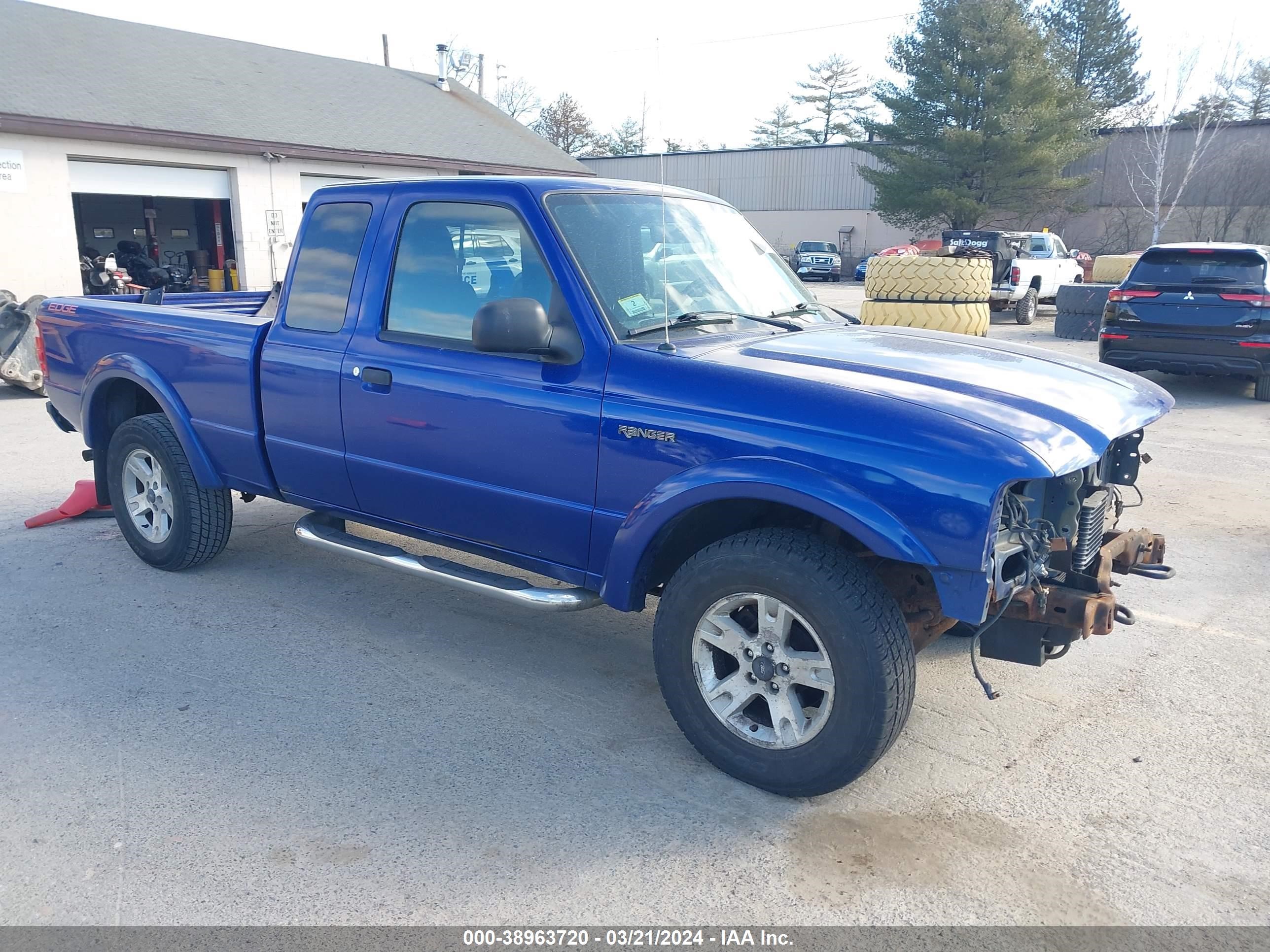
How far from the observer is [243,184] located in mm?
20734

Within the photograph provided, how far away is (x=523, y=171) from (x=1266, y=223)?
27.7m

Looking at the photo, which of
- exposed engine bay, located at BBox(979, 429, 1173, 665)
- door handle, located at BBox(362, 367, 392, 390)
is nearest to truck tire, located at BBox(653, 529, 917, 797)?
exposed engine bay, located at BBox(979, 429, 1173, 665)

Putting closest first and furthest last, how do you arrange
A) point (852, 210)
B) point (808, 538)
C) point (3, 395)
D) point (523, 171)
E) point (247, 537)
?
1. point (808, 538)
2. point (247, 537)
3. point (3, 395)
4. point (523, 171)
5. point (852, 210)

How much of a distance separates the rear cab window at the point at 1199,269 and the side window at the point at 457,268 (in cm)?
948

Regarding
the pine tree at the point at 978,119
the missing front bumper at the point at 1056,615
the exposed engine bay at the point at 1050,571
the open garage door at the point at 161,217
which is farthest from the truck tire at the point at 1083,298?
the pine tree at the point at 978,119

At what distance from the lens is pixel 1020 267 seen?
70.6 ft

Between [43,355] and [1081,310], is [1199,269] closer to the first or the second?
[1081,310]

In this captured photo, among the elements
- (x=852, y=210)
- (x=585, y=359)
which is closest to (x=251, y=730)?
(x=585, y=359)

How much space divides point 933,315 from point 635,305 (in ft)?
21.7

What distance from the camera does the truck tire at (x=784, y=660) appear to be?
3.18 meters

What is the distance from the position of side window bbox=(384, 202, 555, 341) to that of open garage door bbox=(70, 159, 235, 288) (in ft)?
57.0

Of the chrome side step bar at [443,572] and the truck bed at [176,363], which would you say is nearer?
the chrome side step bar at [443,572]

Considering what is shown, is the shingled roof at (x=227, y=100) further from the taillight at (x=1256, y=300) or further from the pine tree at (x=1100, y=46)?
the pine tree at (x=1100, y=46)

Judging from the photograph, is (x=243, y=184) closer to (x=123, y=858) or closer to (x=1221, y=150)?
(x=123, y=858)
